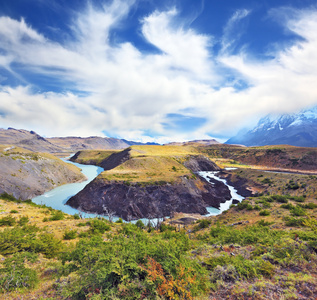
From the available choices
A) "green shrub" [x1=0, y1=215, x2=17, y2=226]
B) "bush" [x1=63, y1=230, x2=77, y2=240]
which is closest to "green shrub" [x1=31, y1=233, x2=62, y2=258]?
"bush" [x1=63, y1=230, x2=77, y2=240]

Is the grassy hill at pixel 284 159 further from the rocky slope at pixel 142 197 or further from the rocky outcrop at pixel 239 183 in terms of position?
the rocky slope at pixel 142 197

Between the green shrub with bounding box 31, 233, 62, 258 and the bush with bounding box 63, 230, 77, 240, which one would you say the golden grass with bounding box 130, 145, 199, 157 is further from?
the green shrub with bounding box 31, 233, 62, 258

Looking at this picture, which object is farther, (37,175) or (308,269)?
(37,175)

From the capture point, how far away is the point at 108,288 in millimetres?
6062

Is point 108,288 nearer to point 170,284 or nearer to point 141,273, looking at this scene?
point 141,273

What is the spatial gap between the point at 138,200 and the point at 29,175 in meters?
43.9

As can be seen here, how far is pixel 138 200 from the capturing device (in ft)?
135

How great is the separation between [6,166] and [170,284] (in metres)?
68.3

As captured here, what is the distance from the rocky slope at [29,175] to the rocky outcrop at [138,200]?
16.0 meters

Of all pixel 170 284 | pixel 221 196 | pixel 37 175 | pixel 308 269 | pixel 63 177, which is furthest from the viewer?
pixel 63 177

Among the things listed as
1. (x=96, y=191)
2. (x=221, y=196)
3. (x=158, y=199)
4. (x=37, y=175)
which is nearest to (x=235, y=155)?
(x=221, y=196)

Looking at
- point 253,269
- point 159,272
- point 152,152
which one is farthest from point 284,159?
point 159,272

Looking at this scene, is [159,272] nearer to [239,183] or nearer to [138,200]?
[138,200]

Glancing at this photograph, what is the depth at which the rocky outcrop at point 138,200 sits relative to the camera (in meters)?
40.1
